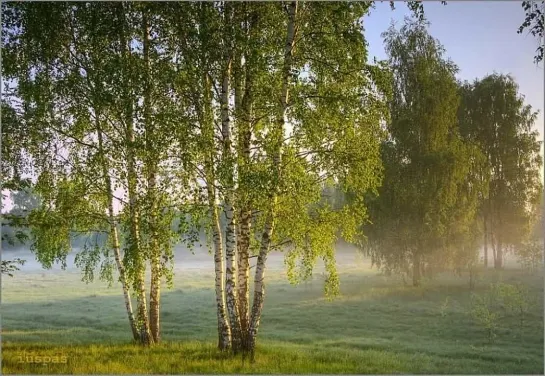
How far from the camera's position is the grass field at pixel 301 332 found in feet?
34.8

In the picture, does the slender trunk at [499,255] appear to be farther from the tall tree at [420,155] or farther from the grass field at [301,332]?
the tall tree at [420,155]

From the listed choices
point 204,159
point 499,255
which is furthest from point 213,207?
point 499,255

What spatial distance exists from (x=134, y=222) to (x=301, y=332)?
30.1ft

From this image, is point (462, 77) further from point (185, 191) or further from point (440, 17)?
point (185, 191)

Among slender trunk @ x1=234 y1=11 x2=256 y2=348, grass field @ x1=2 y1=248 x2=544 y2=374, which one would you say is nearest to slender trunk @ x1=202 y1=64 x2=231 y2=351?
slender trunk @ x1=234 y1=11 x2=256 y2=348

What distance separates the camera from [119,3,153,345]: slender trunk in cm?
1025

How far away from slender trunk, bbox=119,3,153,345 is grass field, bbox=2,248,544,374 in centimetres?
65

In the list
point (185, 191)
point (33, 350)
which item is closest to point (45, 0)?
point (185, 191)

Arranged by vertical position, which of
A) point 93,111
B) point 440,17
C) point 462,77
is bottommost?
point 93,111

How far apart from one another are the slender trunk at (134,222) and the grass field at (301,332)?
651 mm

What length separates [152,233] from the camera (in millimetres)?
10281

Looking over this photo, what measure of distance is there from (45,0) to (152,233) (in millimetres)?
6429

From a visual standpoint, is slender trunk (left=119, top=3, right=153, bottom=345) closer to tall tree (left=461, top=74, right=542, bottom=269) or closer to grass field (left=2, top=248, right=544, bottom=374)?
grass field (left=2, top=248, right=544, bottom=374)

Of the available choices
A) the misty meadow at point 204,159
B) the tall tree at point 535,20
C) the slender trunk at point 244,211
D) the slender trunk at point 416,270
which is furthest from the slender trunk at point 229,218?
the slender trunk at point 416,270
